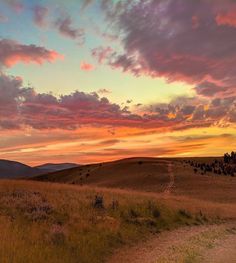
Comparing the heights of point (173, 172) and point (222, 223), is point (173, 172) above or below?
above

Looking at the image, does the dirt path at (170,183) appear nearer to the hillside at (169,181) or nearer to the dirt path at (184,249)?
the hillside at (169,181)

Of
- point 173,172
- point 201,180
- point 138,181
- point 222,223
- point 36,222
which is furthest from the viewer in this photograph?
point 173,172

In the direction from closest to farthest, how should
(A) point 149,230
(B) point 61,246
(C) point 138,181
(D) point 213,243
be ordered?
1. (B) point 61,246
2. (D) point 213,243
3. (A) point 149,230
4. (C) point 138,181

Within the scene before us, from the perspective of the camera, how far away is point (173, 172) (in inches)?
2424

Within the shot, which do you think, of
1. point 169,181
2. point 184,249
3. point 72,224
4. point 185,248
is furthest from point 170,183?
point 184,249

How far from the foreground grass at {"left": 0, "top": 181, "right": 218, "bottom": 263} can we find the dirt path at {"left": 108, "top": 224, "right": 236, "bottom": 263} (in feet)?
2.61

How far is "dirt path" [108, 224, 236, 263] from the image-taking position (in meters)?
14.5

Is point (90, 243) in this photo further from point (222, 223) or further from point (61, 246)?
point (222, 223)

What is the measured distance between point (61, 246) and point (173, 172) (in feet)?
158

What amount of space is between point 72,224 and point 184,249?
4.90m

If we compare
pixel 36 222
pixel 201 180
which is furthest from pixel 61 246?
pixel 201 180

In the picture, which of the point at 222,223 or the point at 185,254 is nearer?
the point at 185,254

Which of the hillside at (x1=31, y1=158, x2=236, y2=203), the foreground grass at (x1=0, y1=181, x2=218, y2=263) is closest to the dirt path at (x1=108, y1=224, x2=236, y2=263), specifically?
the foreground grass at (x1=0, y1=181, x2=218, y2=263)

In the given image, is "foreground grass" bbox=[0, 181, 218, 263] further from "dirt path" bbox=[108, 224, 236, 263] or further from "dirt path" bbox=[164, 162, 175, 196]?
"dirt path" bbox=[164, 162, 175, 196]
